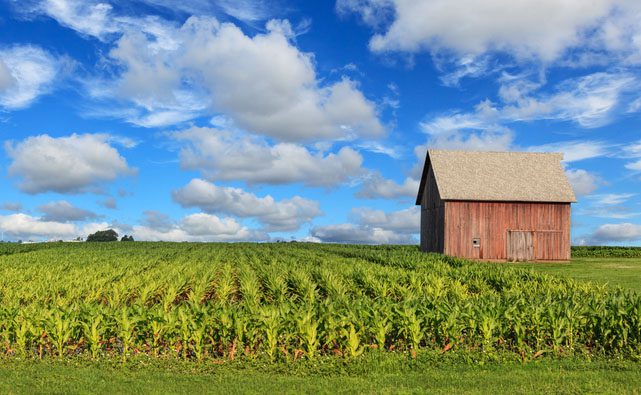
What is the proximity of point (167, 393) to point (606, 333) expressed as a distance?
953cm

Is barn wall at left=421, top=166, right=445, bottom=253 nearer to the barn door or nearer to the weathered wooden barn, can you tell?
the weathered wooden barn

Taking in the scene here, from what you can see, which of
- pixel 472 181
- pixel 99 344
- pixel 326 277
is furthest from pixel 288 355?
pixel 472 181

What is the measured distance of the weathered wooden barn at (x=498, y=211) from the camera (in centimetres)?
4491

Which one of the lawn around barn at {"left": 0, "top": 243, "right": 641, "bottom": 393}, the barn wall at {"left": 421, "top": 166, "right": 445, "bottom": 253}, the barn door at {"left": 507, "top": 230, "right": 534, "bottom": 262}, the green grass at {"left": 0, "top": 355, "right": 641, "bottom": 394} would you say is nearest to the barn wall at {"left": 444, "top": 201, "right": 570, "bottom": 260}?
the barn door at {"left": 507, "top": 230, "right": 534, "bottom": 262}

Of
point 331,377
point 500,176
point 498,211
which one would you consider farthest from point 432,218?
point 331,377

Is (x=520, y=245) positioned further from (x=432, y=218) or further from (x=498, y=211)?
(x=432, y=218)

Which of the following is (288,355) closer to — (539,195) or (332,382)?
(332,382)

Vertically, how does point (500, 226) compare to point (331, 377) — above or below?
above

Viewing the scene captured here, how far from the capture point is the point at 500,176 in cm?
4834

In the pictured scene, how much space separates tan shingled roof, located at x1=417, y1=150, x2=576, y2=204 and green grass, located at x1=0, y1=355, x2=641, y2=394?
114 feet

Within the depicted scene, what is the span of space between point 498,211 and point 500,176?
14.0ft

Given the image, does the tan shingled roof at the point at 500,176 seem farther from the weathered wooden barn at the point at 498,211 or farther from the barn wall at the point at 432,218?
the barn wall at the point at 432,218

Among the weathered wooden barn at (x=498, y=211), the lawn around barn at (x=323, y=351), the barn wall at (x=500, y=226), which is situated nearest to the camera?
the lawn around barn at (x=323, y=351)

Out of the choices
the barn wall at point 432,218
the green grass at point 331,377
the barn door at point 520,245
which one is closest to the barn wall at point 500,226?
the barn door at point 520,245
